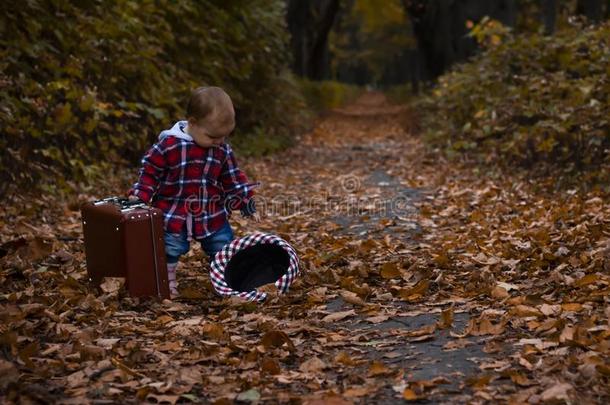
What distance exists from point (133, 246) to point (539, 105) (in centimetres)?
704

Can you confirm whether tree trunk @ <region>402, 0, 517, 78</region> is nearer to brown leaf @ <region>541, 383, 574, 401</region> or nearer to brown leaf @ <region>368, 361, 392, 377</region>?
brown leaf @ <region>368, 361, 392, 377</region>

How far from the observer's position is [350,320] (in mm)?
4070

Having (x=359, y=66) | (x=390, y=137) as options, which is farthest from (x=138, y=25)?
(x=359, y=66)

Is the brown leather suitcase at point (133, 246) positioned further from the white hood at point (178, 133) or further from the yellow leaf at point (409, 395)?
the yellow leaf at point (409, 395)

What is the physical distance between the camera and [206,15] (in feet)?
42.2

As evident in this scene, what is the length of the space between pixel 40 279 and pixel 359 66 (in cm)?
8774

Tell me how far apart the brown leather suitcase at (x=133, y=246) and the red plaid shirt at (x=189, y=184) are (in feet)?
0.97

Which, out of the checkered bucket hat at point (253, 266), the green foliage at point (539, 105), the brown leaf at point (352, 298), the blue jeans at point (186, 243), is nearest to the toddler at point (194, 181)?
the blue jeans at point (186, 243)

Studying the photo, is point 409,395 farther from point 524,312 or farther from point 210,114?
point 210,114

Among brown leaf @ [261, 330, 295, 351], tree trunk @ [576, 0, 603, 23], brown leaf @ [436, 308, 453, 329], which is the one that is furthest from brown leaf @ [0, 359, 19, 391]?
tree trunk @ [576, 0, 603, 23]

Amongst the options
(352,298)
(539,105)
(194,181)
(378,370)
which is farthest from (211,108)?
(539,105)

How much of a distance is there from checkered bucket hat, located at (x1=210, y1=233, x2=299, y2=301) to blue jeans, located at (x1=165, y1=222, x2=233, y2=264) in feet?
0.45

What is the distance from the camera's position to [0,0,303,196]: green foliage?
757 centimetres

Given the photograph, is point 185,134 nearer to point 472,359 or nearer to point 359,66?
point 472,359
